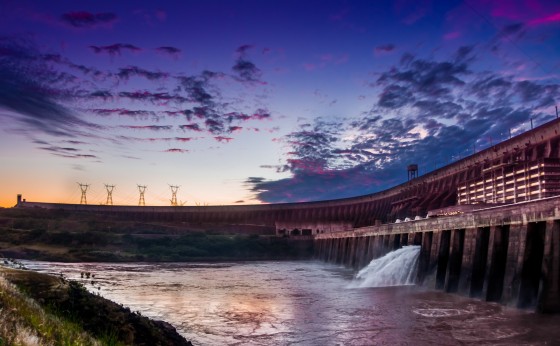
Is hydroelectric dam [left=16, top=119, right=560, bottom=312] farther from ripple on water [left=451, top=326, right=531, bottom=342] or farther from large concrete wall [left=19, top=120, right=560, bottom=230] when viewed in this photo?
ripple on water [left=451, top=326, right=531, bottom=342]

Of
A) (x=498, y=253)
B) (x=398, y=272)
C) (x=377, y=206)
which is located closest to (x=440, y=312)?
(x=498, y=253)

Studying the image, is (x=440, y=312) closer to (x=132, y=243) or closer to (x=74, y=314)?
(x=74, y=314)

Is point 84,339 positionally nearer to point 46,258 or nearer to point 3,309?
point 3,309

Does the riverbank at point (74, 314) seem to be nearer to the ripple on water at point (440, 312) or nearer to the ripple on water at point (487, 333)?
the ripple on water at point (487, 333)

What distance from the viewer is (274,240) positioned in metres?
69.9

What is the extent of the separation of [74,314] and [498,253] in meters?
14.0

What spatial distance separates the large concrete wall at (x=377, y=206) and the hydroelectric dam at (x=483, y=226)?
0.12 meters

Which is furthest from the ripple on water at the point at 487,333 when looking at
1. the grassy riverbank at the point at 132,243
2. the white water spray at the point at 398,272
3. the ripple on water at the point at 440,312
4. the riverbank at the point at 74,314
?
the grassy riverbank at the point at 132,243

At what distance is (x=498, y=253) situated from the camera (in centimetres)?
1598

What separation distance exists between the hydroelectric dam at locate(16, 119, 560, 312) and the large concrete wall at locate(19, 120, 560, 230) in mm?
121

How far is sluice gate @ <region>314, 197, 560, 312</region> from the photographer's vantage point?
13.2 m

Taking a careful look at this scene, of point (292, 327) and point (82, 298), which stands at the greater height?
point (82, 298)

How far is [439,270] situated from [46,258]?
43523mm

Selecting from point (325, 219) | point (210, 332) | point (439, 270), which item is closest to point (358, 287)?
point (439, 270)
